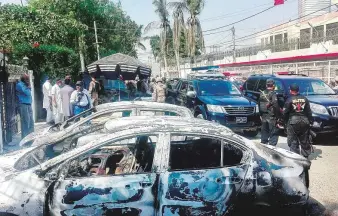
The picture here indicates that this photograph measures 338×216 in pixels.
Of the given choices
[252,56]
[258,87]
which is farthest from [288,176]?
[252,56]

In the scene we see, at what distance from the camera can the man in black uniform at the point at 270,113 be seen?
7.66 metres

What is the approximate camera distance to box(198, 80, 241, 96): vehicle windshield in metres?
10.7

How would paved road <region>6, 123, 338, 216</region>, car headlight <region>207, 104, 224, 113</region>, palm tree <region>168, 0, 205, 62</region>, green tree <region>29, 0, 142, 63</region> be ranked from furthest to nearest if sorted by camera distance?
1. palm tree <region>168, 0, 205, 62</region>
2. green tree <region>29, 0, 142, 63</region>
3. car headlight <region>207, 104, 224, 113</region>
4. paved road <region>6, 123, 338, 216</region>

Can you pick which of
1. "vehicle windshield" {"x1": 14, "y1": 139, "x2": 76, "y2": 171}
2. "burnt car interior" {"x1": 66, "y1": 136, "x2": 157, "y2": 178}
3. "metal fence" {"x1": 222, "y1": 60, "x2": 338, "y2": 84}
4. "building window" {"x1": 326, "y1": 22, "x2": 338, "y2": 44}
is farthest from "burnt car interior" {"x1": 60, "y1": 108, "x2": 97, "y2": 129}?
"building window" {"x1": 326, "y1": 22, "x2": 338, "y2": 44}

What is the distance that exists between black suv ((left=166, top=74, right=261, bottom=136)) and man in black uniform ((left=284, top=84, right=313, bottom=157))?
9.12 feet

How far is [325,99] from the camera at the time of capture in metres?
→ 9.02

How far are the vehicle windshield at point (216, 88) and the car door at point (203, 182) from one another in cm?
689

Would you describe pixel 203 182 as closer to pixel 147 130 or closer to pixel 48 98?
pixel 147 130

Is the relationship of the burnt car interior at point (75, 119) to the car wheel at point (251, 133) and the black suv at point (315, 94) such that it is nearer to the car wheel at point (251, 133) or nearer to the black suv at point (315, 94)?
the car wheel at point (251, 133)

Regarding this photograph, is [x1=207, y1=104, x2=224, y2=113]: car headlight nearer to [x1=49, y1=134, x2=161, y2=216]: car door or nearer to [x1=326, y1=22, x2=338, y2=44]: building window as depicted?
[x1=49, y1=134, x2=161, y2=216]: car door

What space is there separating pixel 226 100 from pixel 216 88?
1.17m

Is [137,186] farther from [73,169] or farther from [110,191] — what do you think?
[73,169]

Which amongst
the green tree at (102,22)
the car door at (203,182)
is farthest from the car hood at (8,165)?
the green tree at (102,22)

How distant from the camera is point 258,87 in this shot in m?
11.5
